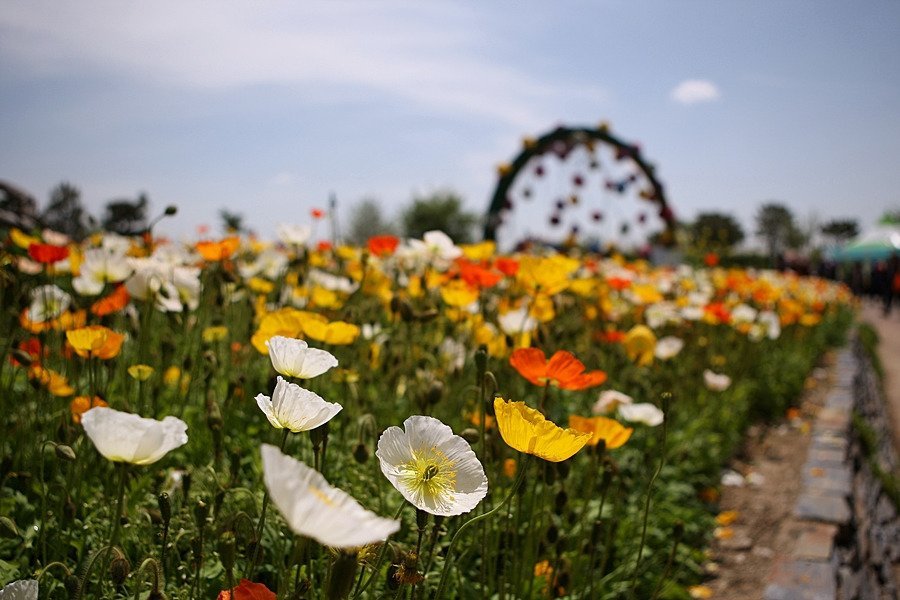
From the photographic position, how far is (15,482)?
153cm

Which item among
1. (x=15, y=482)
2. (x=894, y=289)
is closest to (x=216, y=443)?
(x=15, y=482)

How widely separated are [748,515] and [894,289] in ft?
51.7

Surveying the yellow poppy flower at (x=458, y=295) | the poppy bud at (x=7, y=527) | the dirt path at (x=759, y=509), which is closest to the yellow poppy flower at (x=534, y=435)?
the poppy bud at (x=7, y=527)

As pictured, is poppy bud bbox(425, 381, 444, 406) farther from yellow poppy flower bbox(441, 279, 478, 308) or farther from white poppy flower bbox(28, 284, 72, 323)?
white poppy flower bbox(28, 284, 72, 323)

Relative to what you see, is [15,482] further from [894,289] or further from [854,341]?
[894,289]

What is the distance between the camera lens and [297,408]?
814mm

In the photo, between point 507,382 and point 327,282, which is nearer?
point 507,382

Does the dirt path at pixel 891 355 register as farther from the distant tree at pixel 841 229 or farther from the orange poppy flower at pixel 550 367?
the distant tree at pixel 841 229

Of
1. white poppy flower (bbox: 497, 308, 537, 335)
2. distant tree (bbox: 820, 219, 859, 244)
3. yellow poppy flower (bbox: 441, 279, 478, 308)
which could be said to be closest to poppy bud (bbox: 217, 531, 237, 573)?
yellow poppy flower (bbox: 441, 279, 478, 308)

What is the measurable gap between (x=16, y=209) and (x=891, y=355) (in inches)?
397

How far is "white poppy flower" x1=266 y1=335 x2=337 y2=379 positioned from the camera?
0.93 metres

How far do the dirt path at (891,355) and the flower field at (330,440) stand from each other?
4496mm

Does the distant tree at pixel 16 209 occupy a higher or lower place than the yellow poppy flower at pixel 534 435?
lower

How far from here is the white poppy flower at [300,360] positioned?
93cm
